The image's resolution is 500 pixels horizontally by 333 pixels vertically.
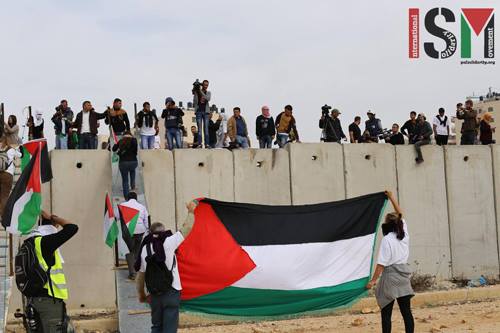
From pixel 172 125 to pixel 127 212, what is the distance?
187 inches

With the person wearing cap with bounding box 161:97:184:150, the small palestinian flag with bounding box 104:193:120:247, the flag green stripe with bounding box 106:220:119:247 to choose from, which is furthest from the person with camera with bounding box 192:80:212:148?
the flag green stripe with bounding box 106:220:119:247

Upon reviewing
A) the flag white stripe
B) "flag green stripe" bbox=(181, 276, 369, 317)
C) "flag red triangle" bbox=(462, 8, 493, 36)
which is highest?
"flag red triangle" bbox=(462, 8, 493, 36)

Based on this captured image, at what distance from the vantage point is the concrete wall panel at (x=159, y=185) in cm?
1625

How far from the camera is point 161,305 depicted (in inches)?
341

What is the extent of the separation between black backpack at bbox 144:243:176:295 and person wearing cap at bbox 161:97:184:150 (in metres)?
8.94

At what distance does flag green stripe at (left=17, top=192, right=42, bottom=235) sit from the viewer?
335 inches

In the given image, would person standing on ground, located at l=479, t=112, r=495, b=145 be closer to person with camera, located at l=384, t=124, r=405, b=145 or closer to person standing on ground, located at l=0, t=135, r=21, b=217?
person with camera, located at l=384, t=124, r=405, b=145

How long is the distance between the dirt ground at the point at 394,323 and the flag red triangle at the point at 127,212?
2594 millimetres

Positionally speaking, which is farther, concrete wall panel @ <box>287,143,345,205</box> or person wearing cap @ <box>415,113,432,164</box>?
person wearing cap @ <box>415,113,432,164</box>

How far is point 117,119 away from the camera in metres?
16.6

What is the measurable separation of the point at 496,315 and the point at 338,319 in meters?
2.85

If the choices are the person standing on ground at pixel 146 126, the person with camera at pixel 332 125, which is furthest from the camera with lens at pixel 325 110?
the person standing on ground at pixel 146 126

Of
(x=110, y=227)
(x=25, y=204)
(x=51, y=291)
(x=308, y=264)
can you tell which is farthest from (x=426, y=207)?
(x=51, y=291)

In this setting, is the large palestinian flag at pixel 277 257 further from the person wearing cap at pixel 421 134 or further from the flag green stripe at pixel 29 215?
the person wearing cap at pixel 421 134
